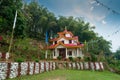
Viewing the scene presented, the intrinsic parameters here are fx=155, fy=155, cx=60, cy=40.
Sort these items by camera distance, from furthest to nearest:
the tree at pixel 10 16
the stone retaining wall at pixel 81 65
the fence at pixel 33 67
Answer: the stone retaining wall at pixel 81 65 → the tree at pixel 10 16 → the fence at pixel 33 67

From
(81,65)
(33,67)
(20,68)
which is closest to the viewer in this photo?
(20,68)

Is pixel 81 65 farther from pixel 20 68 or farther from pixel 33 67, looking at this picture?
pixel 20 68

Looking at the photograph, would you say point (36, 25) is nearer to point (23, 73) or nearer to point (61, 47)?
point (61, 47)

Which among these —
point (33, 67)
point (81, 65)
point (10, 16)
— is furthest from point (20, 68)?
point (81, 65)

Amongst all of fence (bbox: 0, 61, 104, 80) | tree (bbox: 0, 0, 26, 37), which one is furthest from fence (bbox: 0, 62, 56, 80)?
tree (bbox: 0, 0, 26, 37)

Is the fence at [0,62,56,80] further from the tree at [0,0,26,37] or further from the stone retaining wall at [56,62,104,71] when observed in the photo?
Result: the tree at [0,0,26,37]

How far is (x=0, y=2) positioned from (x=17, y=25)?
3759 millimetres

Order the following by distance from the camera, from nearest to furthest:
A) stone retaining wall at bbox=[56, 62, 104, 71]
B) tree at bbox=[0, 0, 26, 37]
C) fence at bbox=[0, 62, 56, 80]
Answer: fence at bbox=[0, 62, 56, 80] → tree at bbox=[0, 0, 26, 37] → stone retaining wall at bbox=[56, 62, 104, 71]

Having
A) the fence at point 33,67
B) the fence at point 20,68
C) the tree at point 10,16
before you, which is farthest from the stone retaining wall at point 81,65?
the tree at point 10,16

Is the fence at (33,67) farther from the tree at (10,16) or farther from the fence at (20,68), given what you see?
the tree at (10,16)

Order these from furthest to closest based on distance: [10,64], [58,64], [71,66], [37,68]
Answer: [71,66], [58,64], [37,68], [10,64]

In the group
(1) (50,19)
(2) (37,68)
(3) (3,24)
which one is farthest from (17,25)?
(1) (50,19)

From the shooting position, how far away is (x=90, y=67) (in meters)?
26.3

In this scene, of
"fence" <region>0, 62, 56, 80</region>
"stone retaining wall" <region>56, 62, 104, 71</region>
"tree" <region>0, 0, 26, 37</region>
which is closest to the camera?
"fence" <region>0, 62, 56, 80</region>
